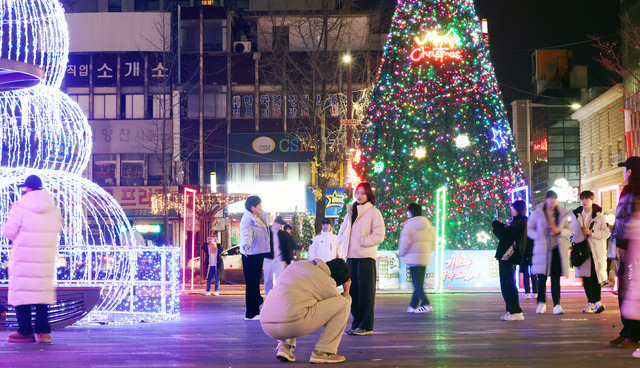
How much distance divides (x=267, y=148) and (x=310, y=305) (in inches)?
1785

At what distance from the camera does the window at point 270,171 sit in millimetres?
53531

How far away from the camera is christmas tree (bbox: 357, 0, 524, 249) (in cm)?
2720

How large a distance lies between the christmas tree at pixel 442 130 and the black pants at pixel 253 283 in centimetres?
1299

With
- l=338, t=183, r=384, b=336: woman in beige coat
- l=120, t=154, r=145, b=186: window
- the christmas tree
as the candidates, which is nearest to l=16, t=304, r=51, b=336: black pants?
l=338, t=183, r=384, b=336: woman in beige coat

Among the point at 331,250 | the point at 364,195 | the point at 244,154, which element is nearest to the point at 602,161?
the point at 244,154

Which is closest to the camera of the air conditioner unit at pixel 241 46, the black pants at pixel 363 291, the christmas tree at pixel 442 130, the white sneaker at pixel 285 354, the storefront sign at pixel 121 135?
the white sneaker at pixel 285 354

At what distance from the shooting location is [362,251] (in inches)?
441

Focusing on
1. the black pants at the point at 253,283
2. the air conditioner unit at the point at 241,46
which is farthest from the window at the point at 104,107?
the black pants at the point at 253,283

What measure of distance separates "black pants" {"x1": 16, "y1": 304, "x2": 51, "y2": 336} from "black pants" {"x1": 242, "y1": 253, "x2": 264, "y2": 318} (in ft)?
13.7

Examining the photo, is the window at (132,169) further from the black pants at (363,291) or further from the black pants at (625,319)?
the black pants at (625,319)

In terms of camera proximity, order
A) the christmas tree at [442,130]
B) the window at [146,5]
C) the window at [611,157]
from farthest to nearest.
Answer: the window at [146,5] < the window at [611,157] < the christmas tree at [442,130]

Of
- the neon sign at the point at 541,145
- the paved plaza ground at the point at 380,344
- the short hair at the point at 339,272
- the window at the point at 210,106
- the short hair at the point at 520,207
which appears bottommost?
the paved plaza ground at the point at 380,344

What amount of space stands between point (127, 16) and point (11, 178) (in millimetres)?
44022

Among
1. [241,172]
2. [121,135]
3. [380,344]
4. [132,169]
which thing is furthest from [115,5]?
[380,344]
